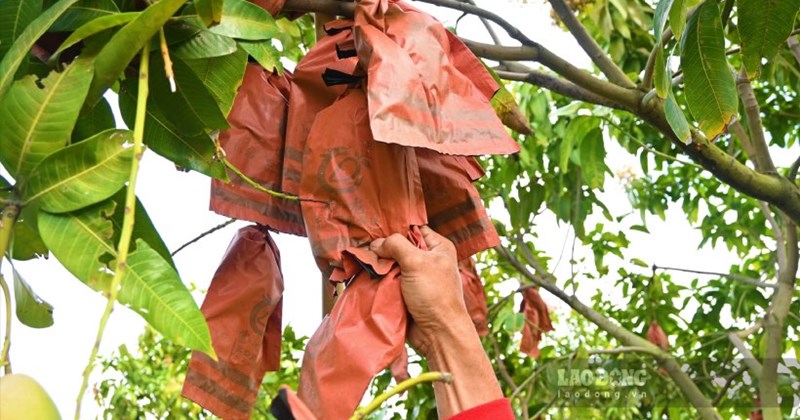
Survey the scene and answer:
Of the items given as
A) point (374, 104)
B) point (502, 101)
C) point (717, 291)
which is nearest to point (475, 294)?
point (502, 101)

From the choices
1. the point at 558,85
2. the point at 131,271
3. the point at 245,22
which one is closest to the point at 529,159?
the point at 558,85

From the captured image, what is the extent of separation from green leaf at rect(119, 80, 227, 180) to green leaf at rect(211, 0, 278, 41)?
0.20 feet

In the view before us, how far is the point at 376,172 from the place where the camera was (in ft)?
2.37

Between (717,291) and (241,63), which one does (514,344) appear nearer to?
(717,291)

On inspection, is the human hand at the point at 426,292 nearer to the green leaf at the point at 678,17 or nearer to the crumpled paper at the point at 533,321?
the green leaf at the point at 678,17

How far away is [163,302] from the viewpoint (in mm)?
448

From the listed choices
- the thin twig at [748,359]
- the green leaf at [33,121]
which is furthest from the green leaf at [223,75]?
the thin twig at [748,359]

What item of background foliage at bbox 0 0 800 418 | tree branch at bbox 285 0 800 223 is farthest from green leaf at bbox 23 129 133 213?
tree branch at bbox 285 0 800 223

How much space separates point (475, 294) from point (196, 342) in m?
0.94

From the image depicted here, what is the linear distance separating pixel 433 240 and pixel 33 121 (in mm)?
332

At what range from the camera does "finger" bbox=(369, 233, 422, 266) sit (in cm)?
69

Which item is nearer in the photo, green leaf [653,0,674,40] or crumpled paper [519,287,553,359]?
green leaf [653,0,674,40]

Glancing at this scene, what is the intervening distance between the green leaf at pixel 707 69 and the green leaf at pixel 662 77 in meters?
0.03

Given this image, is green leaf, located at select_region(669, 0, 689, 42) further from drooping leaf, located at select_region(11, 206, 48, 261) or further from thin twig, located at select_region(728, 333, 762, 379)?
thin twig, located at select_region(728, 333, 762, 379)
